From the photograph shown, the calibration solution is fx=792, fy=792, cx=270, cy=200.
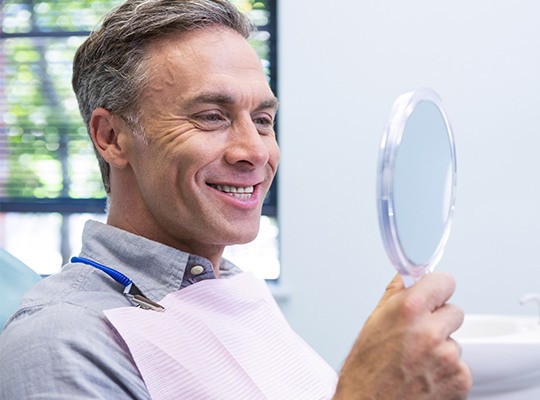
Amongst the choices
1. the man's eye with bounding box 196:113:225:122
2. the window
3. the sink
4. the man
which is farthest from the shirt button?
the window

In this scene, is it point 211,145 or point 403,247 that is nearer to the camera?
point 403,247

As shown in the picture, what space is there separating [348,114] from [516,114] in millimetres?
630

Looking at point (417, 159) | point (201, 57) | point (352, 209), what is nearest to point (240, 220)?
point (201, 57)

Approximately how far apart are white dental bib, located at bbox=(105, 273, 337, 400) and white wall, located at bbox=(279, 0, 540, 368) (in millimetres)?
1758

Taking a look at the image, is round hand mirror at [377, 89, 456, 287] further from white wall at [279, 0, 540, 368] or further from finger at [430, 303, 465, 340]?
white wall at [279, 0, 540, 368]

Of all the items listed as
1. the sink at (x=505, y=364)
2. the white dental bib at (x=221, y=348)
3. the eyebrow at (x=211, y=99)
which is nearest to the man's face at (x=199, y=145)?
the eyebrow at (x=211, y=99)

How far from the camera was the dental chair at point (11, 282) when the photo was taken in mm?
1264

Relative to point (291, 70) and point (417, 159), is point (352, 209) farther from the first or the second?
point (417, 159)

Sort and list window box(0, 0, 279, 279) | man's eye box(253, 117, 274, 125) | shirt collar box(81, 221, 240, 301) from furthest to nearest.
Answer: window box(0, 0, 279, 279), man's eye box(253, 117, 274, 125), shirt collar box(81, 221, 240, 301)

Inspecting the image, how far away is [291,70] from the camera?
3141mm

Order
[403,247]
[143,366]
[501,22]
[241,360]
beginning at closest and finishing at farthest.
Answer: [403,247] → [143,366] → [241,360] → [501,22]

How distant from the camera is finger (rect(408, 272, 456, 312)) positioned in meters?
0.75

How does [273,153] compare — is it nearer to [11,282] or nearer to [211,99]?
[211,99]

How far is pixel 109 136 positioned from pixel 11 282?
298mm
